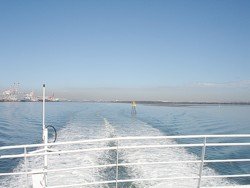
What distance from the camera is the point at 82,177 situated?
10.2m

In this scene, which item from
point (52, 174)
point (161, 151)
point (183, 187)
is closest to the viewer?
point (183, 187)

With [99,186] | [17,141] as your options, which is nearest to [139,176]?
[99,186]

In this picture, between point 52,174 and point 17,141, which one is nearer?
point 52,174

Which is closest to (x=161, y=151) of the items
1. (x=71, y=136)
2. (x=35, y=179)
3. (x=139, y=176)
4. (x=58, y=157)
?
(x=139, y=176)

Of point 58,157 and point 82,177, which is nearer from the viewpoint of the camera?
point 82,177

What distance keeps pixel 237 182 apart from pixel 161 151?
4.64 metres

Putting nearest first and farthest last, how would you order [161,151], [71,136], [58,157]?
[58,157] → [161,151] → [71,136]

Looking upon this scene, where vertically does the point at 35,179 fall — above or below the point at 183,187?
above

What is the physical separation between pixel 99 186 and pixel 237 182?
537cm

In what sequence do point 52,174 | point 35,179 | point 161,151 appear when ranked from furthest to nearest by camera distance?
point 161,151 → point 52,174 → point 35,179

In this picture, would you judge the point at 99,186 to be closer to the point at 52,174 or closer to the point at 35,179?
the point at 52,174

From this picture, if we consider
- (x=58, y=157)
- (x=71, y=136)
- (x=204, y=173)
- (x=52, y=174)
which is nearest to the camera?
(x=52, y=174)

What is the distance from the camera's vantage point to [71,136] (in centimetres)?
2100

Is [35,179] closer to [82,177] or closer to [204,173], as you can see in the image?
[82,177]
